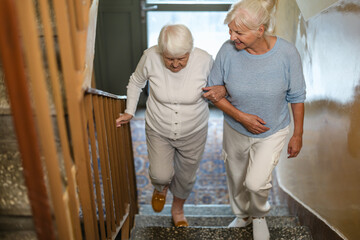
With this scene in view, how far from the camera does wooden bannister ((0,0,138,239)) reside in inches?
35.1

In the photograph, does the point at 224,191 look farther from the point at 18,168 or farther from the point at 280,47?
the point at 18,168

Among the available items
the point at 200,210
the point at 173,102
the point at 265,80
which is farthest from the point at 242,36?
the point at 200,210

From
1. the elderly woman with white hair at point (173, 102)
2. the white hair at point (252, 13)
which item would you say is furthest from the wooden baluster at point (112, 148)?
the white hair at point (252, 13)

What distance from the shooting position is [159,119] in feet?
6.86

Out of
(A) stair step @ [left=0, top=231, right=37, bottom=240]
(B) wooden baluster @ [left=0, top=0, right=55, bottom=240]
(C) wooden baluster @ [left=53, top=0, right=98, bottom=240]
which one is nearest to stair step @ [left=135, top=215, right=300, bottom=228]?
(C) wooden baluster @ [left=53, top=0, right=98, bottom=240]

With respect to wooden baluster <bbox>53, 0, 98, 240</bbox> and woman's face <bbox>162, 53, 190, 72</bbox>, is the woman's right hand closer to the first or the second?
woman's face <bbox>162, 53, 190, 72</bbox>

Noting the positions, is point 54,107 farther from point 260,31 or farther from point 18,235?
point 260,31

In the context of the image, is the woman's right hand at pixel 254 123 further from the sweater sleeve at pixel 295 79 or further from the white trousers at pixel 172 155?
the white trousers at pixel 172 155

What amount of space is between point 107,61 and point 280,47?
411 centimetres

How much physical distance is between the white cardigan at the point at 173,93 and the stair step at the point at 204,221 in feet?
2.86

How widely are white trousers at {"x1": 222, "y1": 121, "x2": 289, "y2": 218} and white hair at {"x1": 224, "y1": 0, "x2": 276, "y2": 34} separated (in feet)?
2.04

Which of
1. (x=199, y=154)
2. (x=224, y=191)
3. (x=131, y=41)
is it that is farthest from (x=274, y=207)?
(x=131, y=41)

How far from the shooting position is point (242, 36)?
5.60ft

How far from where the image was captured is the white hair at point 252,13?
166 cm
